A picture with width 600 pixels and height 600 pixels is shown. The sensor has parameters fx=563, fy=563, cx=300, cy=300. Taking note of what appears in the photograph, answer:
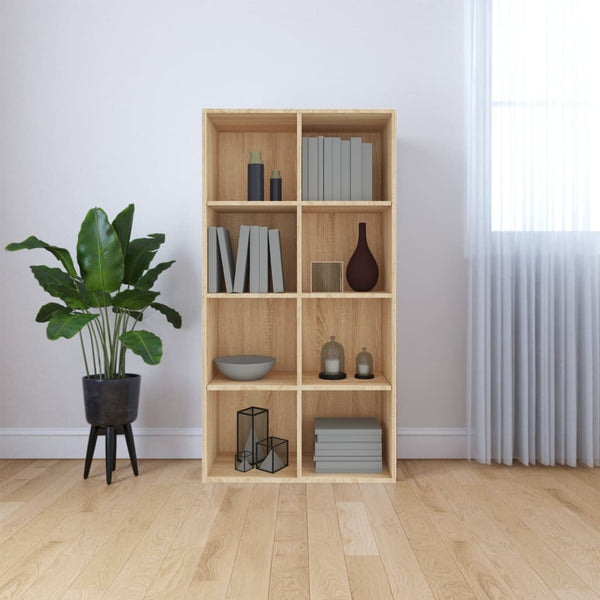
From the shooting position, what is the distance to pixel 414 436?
113 inches

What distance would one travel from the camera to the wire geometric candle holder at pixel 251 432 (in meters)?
2.60

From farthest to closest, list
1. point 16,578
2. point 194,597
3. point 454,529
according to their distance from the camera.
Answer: point 454,529
point 16,578
point 194,597

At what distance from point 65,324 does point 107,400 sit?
40 centimetres

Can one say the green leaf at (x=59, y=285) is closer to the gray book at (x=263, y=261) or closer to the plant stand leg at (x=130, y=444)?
the plant stand leg at (x=130, y=444)

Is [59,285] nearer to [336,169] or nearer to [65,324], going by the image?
[65,324]

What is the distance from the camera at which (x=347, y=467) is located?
100 inches

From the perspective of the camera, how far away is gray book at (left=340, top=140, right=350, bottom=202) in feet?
8.45

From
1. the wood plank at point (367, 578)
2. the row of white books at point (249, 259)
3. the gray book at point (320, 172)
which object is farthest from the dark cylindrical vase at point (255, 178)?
the wood plank at point (367, 578)

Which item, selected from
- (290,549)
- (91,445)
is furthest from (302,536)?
(91,445)

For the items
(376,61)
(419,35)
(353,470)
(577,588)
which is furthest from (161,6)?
(577,588)

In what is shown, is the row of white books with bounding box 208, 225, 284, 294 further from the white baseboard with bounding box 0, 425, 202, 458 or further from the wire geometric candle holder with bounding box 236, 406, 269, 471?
the white baseboard with bounding box 0, 425, 202, 458

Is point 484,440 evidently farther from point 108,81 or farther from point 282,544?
point 108,81

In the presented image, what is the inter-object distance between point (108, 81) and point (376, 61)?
135cm

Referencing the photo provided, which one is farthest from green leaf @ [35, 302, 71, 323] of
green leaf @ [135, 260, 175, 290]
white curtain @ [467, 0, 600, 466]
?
white curtain @ [467, 0, 600, 466]
